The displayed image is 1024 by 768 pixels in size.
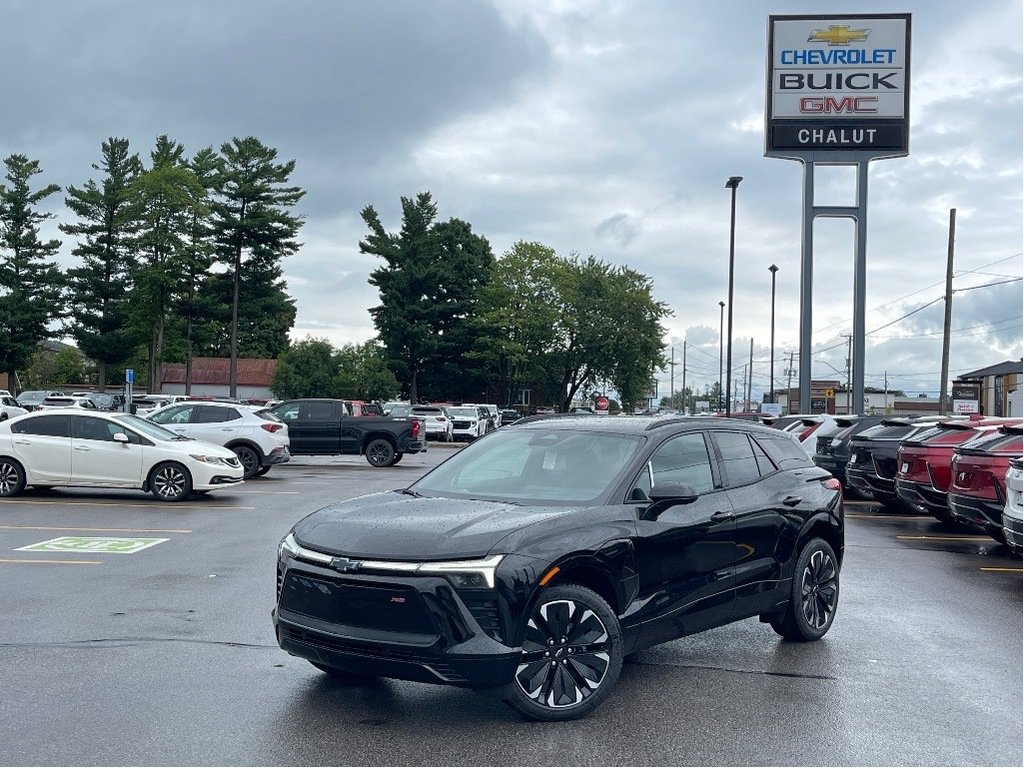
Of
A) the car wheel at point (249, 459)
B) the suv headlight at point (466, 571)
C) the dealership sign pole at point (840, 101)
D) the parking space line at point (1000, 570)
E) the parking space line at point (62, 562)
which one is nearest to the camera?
the suv headlight at point (466, 571)

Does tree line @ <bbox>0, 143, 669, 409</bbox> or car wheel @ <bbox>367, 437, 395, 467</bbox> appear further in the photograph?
tree line @ <bbox>0, 143, 669, 409</bbox>

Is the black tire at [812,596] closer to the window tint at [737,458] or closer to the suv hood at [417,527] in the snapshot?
the window tint at [737,458]

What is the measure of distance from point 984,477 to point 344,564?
9.10 metres

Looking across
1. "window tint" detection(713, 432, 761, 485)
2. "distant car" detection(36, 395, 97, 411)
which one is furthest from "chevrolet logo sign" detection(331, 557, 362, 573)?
"distant car" detection(36, 395, 97, 411)

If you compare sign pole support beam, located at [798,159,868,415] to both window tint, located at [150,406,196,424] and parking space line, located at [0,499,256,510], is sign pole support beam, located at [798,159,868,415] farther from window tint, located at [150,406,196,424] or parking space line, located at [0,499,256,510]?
parking space line, located at [0,499,256,510]

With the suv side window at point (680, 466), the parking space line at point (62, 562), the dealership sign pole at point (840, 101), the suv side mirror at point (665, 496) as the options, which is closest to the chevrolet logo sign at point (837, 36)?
the dealership sign pole at point (840, 101)

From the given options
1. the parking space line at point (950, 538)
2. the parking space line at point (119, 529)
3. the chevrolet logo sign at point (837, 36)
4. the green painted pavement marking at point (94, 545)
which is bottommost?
the parking space line at point (950, 538)

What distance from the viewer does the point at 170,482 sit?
17078mm

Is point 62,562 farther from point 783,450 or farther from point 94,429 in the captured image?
point 783,450

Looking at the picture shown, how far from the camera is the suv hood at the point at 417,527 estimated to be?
5426mm

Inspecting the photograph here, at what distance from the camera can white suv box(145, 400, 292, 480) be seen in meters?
22.8

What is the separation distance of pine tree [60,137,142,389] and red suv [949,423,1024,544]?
62.8m

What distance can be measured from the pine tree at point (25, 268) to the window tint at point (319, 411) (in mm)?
49315

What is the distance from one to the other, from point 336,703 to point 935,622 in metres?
5.18
